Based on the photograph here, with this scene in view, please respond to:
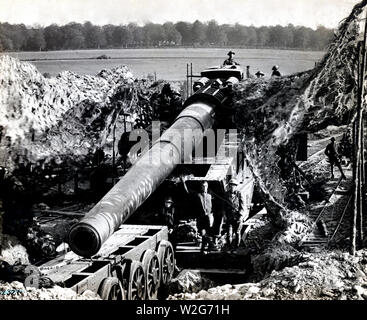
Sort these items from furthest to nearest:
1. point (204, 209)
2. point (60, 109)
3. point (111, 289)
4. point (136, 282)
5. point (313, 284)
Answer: point (60, 109) → point (204, 209) → point (136, 282) → point (111, 289) → point (313, 284)

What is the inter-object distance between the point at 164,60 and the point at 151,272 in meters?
4.76

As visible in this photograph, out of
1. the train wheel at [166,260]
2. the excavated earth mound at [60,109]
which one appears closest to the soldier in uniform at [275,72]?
the excavated earth mound at [60,109]

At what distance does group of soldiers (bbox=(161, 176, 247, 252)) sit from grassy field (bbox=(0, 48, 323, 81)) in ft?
8.45

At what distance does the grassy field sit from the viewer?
37.1 ft

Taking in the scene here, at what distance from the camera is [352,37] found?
32.5 feet

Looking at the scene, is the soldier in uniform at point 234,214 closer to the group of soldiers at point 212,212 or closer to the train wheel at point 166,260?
the group of soldiers at point 212,212

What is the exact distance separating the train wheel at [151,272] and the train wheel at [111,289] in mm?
976

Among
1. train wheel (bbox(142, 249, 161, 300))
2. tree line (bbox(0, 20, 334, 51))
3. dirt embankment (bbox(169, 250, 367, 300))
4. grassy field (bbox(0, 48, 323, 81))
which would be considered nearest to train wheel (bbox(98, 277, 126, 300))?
dirt embankment (bbox(169, 250, 367, 300))

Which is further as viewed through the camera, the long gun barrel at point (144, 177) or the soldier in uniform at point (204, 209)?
the soldier in uniform at point (204, 209)

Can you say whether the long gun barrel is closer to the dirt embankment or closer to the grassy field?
the grassy field

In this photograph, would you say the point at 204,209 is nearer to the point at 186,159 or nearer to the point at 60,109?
the point at 186,159

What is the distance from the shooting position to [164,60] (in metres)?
12.5

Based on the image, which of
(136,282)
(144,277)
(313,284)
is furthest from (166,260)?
(313,284)

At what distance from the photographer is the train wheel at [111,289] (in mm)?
8188
